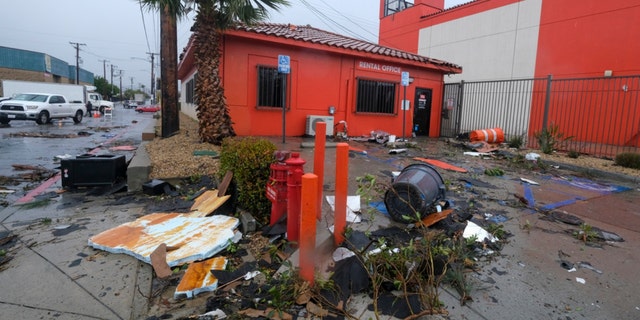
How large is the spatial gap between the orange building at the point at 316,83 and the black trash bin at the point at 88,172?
4.66 metres

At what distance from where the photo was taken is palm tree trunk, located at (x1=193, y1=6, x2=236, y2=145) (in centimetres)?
868

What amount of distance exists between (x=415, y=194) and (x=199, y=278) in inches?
93.4

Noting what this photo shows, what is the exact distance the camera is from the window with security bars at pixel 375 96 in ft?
43.9

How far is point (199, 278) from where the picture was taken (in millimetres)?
2949

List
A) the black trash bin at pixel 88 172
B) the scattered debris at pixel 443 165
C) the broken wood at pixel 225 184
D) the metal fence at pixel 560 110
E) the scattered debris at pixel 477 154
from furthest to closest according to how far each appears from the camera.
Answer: the metal fence at pixel 560 110, the scattered debris at pixel 477 154, the scattered debris at pixel 443 165, the black trash bin at pixel 88 172, the broken wood at pixel 225 184

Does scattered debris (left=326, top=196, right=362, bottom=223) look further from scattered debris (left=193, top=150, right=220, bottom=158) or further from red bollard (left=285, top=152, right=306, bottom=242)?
scattered debris (left=193, top=150, right=220, bottom=158)

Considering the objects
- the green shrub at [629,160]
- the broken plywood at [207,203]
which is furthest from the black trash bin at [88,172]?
the green shrub at [629,160]

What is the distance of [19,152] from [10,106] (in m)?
13.0

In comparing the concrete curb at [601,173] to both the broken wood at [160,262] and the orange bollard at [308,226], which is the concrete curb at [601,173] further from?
the broken wood at [160,262]

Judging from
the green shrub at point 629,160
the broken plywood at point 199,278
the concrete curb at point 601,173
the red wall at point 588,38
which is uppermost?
the red wall at point 588,38

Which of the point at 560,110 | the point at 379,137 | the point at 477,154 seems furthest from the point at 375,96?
the point at 560,110

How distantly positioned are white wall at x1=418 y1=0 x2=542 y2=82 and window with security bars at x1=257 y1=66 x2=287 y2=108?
12.9 metres

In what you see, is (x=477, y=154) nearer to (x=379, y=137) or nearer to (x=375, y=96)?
(x=379, y=137)

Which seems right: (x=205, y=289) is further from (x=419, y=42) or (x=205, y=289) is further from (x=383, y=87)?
(x=419, y=42)
